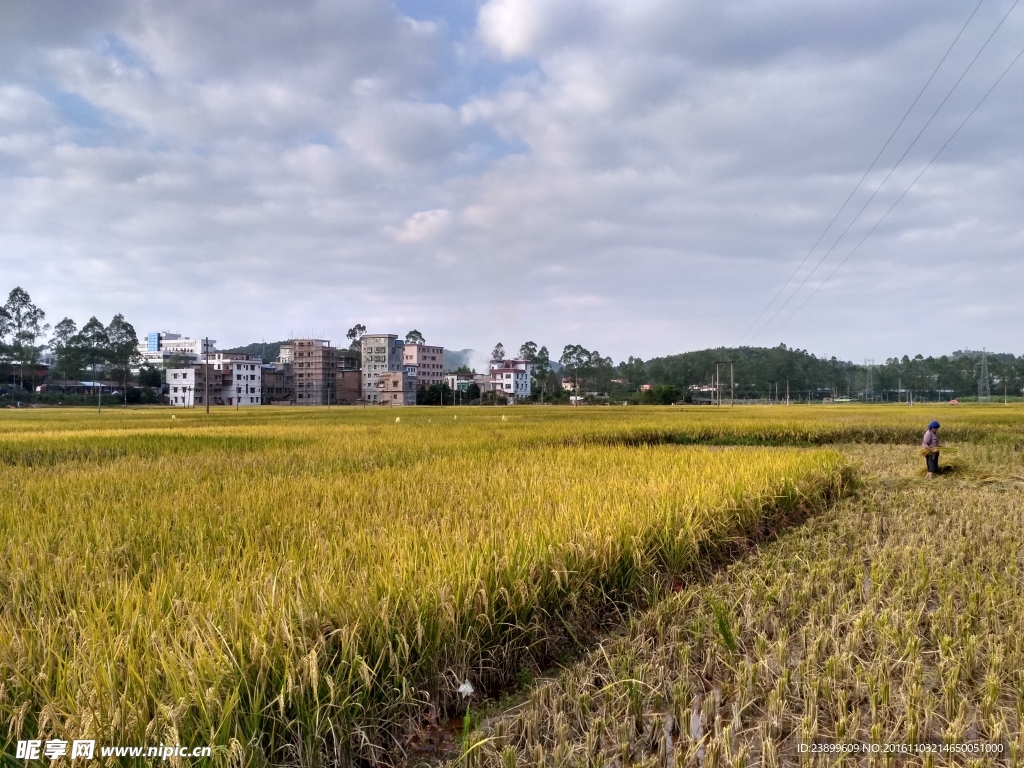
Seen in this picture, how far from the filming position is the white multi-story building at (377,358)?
71.9 meters

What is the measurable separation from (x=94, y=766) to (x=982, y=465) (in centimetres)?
1078

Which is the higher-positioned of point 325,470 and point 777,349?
point 777,349

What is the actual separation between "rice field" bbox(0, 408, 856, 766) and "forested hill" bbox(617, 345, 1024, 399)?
243 ft

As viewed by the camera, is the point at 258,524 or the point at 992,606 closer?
the point at 992,606

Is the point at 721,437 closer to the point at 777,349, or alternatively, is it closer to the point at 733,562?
the point at 733,562

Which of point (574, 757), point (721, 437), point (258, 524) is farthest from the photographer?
point (721, 437)

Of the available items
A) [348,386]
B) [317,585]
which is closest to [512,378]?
[348,386]

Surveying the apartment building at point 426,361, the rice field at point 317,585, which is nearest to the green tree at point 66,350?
the apartment building at point 426,361

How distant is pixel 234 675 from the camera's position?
1.57 m

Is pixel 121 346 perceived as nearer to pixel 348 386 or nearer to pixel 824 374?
pixel 348 386

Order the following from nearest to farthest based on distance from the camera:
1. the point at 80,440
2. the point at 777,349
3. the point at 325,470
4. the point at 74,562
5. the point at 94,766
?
the point at 94,766, the point at 74,562, the point at 325,470, the point at 80,440, the point at 777,349

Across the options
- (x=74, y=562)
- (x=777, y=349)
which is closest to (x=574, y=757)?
(x=74, y=562)

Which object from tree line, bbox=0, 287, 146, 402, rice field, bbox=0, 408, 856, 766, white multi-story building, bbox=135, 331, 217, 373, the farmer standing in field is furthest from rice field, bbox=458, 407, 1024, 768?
white multi-story building, bbox=135, 331, 217, 373

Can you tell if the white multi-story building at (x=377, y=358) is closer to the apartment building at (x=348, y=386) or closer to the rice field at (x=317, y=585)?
the apartment building at (x=348, y=386)
